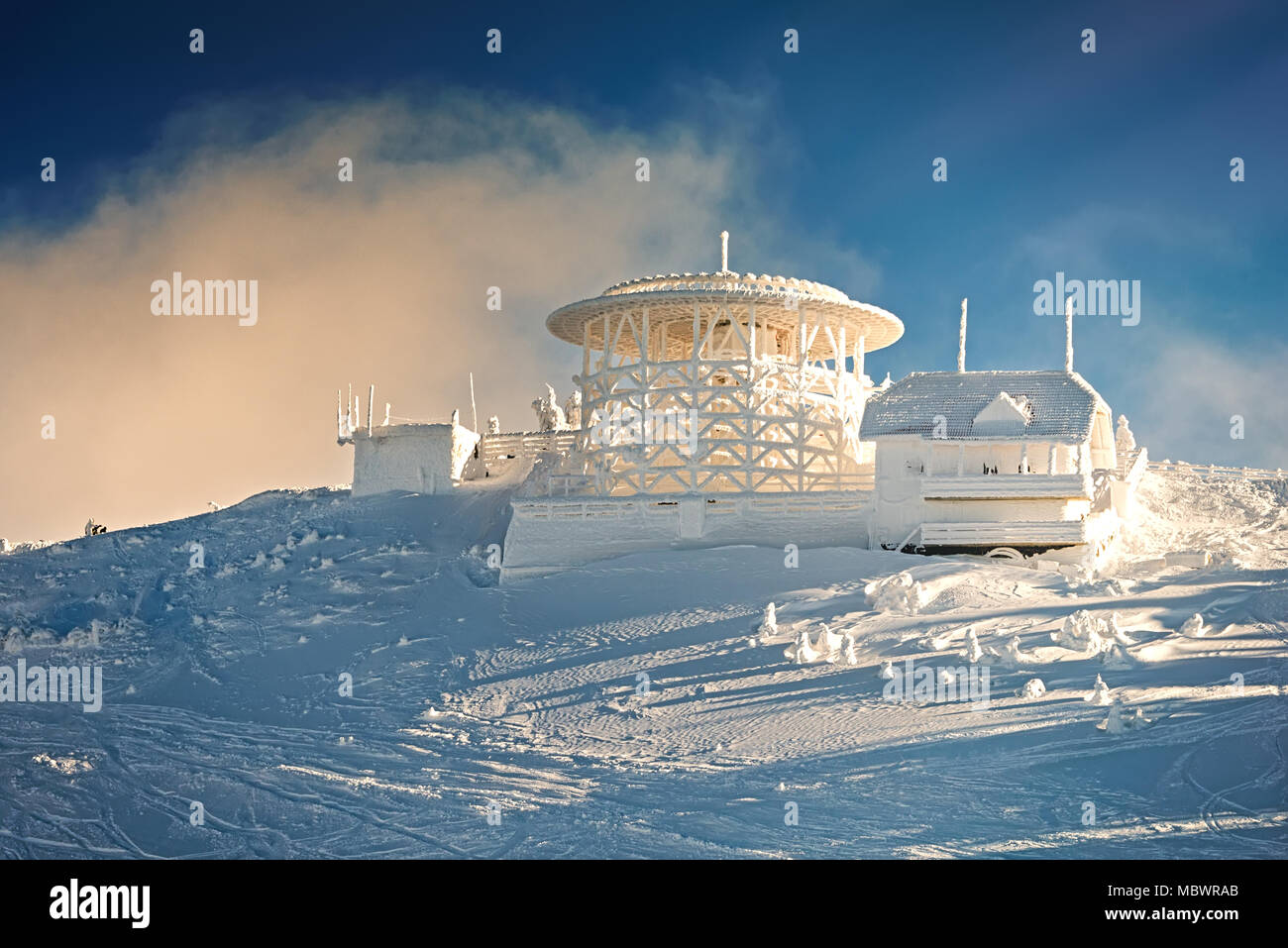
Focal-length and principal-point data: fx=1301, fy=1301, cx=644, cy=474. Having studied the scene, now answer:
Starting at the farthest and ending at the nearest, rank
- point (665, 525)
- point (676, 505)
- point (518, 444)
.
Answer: point (518, 444) < point (676, 505) < point (665, 525)

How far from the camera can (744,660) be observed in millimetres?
26469

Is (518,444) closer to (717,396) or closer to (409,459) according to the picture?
(409,459)

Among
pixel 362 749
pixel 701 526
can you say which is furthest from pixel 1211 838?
pixel 701 526

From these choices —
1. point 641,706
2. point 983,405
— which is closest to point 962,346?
point 983,405

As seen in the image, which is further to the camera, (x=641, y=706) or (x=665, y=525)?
(x=665, y=525)

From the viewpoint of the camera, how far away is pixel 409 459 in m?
42.4

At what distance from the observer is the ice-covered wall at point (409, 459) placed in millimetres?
42062

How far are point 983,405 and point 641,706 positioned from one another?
15.0 m

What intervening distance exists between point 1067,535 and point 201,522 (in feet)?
87.8

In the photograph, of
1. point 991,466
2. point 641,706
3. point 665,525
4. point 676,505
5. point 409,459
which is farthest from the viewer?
point 409,459

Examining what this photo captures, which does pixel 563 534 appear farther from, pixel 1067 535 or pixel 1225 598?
pixel 1225 598

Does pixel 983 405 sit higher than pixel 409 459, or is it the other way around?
pixel 983 405

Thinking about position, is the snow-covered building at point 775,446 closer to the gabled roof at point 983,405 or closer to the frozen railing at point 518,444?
the gabled roof at point 983,405

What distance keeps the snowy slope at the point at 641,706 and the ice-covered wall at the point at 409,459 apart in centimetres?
365
